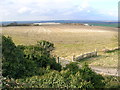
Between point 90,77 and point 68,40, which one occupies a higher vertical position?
point 90,77

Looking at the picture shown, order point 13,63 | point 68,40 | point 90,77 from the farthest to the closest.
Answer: point 68,40 < point 13,63 < point 90,77

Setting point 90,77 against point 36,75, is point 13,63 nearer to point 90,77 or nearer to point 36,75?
point 36,75

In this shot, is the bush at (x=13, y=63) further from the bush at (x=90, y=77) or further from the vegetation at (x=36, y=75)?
the bush at (x=90, y=77)

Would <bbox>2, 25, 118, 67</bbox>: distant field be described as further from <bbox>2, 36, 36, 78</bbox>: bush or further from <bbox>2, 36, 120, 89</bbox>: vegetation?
<bbox>2, 36, 120, 89</bbox>: vegetation

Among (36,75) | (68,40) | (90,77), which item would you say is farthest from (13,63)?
(68,40)

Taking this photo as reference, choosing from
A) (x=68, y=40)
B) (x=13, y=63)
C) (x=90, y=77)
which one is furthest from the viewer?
(x=68, y=40)

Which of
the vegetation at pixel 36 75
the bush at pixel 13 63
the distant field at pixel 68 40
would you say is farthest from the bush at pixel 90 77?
the distant field at pixel 68 40

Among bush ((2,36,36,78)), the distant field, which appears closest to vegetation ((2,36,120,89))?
bush ((2,36,36,78))

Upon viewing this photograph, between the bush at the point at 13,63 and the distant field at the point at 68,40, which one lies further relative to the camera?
the distant field at the point at 68,40

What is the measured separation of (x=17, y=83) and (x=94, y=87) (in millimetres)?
3662

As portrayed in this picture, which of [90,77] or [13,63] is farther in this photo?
[13,63]

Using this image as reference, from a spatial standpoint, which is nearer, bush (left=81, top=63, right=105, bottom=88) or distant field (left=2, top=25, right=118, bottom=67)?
bush (left=81, top=63, right=105, bottom=88)

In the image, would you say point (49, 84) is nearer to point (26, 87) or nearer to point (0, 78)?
point (26, 87)

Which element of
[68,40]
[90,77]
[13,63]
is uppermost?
[13,63]
